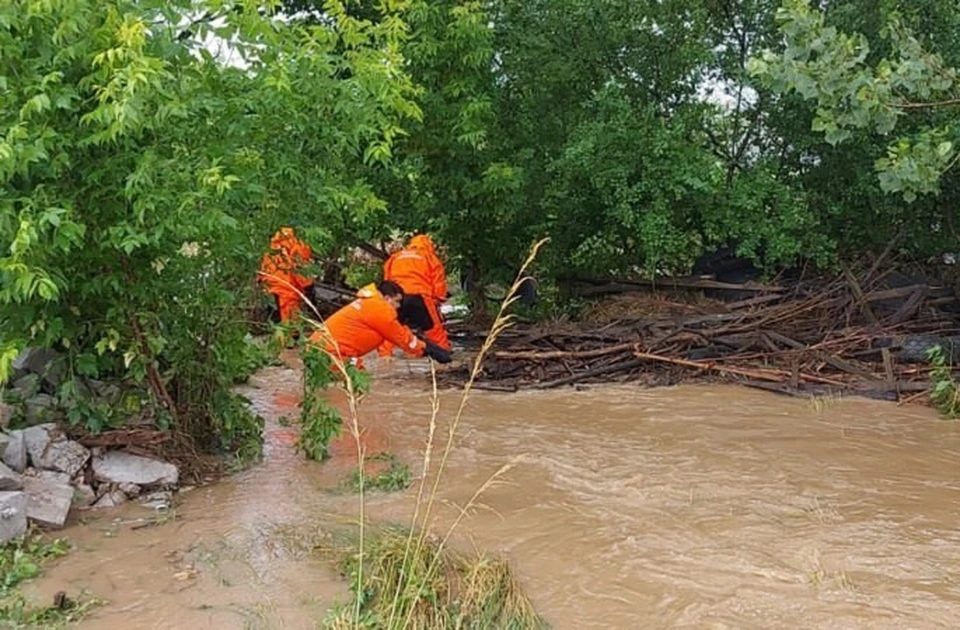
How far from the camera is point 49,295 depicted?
444 cm

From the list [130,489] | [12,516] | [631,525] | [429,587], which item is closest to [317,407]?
[130,489]

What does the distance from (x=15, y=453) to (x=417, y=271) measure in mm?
5341

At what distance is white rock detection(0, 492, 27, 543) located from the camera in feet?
15.8

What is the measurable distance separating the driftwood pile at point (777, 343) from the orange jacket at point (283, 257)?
3.37 meters

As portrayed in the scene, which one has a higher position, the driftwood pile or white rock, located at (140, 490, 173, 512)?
the driftwood pile

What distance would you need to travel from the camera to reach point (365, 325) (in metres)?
8.71

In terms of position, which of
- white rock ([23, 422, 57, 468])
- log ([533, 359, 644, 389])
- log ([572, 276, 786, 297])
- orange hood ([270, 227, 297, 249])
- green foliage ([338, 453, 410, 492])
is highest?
orange hood ([270, 227, 297, 249])

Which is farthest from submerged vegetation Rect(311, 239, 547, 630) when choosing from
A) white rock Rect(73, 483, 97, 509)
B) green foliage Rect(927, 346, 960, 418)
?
green foliage Rect(927, 346, 960, 418)

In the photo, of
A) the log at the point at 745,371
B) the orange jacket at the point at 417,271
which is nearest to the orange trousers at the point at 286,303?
the orange jacket at the point at 417,271

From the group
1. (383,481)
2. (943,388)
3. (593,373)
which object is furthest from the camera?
(593,373)

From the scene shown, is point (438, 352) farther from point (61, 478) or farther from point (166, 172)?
point (166, 172)

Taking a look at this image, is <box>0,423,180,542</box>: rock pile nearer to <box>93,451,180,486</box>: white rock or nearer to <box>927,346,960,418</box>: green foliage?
<box>93,451,180,486</box>: white rock

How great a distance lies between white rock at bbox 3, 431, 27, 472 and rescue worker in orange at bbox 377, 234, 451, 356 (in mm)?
4543

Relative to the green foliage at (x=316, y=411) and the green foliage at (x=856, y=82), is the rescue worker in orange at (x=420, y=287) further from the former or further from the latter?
the green foliage at (x=856, y=82)
